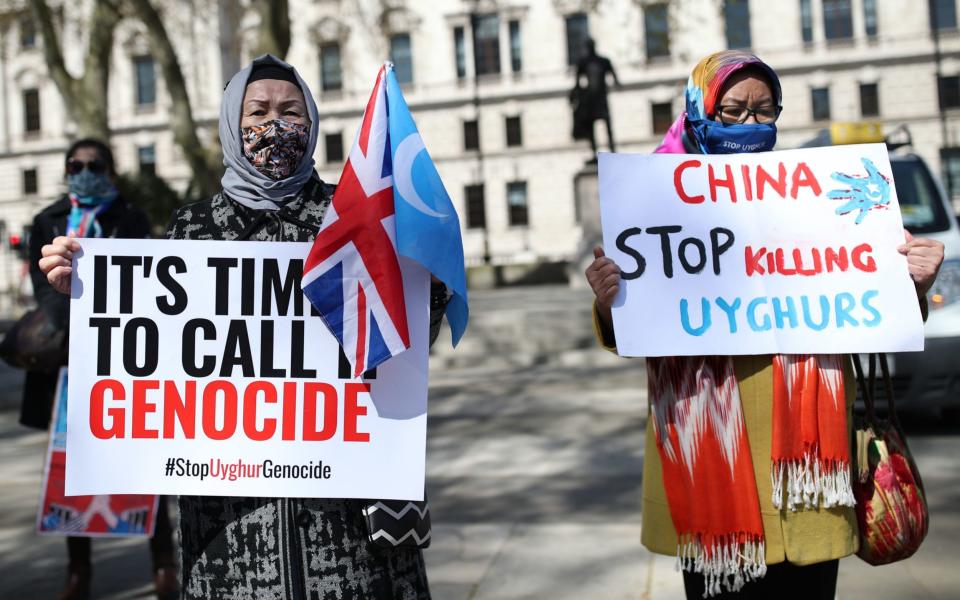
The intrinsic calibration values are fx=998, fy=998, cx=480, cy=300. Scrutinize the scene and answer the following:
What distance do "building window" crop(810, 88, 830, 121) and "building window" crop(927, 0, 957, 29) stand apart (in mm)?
5202

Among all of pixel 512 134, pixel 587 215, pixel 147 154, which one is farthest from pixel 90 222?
pixel 147 154

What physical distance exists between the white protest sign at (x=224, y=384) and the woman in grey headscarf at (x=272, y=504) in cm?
6

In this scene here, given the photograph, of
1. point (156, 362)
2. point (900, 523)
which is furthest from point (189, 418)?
point (900, 523)

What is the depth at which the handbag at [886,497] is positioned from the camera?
2.27 meters

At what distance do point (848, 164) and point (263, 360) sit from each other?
151cm

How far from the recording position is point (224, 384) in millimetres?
2297

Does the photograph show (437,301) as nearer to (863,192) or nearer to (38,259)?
(863,192)

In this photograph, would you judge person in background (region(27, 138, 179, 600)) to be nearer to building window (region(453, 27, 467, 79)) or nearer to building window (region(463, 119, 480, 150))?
building window (region(463, 119, 480, 150))

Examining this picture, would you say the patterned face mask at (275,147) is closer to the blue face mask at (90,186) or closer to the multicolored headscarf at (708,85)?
the multicolored headscarf at (708,85)

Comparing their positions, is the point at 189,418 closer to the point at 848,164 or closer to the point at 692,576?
the point at 692,576

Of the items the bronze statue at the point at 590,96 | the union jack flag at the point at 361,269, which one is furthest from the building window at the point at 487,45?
the union jack flag at the point at 361,269

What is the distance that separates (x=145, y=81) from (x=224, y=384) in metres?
54.4

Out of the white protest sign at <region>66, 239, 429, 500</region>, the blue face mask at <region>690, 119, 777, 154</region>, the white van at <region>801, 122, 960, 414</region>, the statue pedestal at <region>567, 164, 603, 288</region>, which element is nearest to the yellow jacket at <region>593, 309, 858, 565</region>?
the blue face mask at <region>690, 119, 777, 154</region>

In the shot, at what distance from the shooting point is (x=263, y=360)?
231cm
